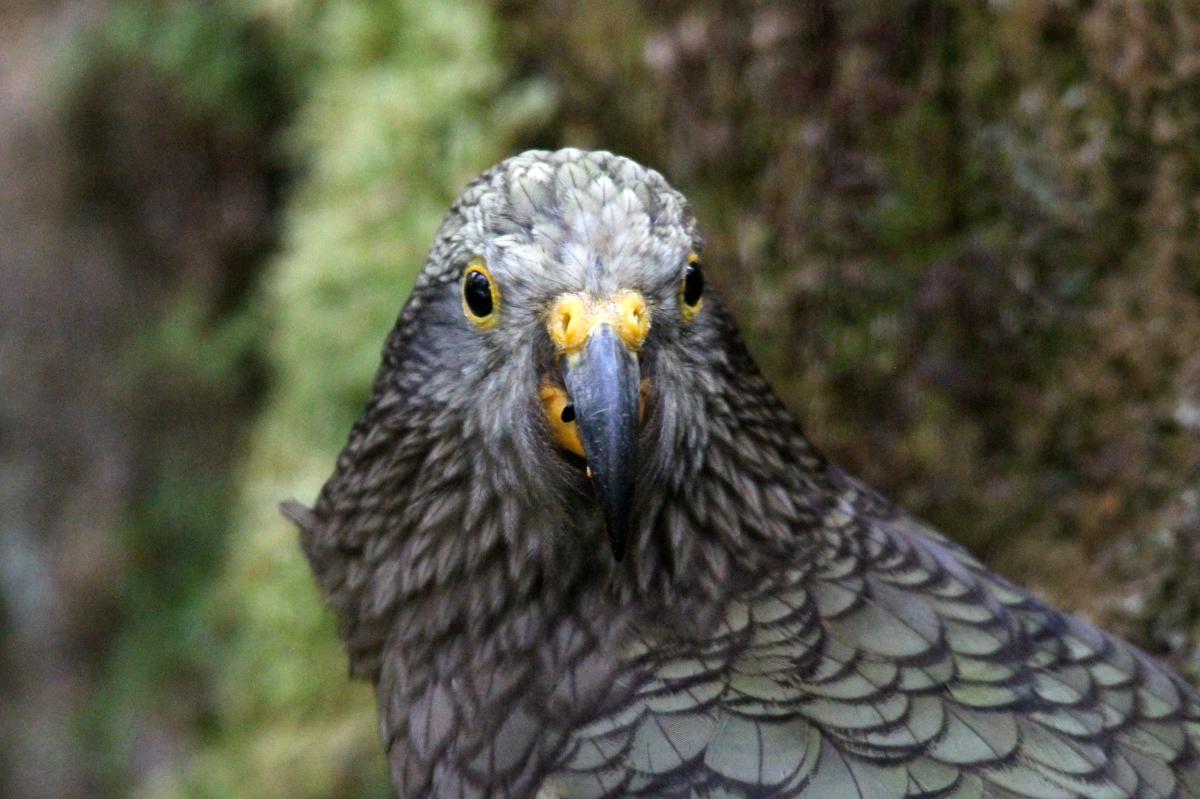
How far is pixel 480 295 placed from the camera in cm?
248

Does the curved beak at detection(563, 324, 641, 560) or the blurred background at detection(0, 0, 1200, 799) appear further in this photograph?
the blurred background at detection(0, 0, 1200, 799)

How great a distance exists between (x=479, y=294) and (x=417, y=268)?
2522 mm

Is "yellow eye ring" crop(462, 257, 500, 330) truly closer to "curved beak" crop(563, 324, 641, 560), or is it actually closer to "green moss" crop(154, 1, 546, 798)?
"curved beak" crop(563, 324, 641, 560)

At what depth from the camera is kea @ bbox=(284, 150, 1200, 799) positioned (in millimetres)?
2352

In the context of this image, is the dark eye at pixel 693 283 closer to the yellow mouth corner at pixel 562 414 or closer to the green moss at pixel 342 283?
the yellow mouth corner at pixel 562 414

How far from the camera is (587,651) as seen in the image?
2.58 metres

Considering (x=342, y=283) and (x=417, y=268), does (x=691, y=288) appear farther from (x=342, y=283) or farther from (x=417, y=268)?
(x=342, y=283)

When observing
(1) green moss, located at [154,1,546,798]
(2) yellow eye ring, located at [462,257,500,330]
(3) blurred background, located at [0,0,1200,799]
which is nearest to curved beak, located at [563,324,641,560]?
(2) yellow eye ring, located at [462,257,500,330]

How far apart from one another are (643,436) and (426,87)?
10.1 ft

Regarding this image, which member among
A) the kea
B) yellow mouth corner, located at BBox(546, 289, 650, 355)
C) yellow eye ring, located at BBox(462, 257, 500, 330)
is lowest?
the kea

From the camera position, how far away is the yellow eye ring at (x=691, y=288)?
97.3 inches

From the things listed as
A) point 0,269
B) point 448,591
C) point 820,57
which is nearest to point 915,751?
point 448,591

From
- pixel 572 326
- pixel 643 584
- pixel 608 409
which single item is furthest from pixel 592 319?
pixel 643 584

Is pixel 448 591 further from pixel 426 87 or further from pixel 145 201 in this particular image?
pixel 145 201
